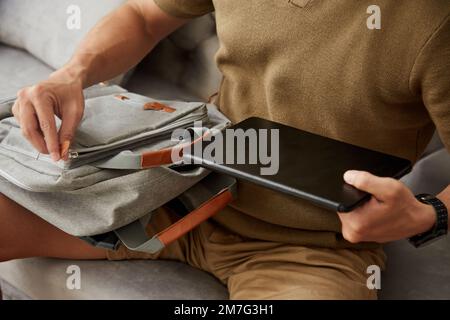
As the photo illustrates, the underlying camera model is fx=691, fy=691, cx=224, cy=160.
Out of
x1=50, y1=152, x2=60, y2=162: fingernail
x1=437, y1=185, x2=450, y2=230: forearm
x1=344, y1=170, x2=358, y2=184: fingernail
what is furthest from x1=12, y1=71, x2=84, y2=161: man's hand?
x1=437, y1=185, x2=450, y2=230: forearm

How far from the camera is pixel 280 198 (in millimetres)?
1005

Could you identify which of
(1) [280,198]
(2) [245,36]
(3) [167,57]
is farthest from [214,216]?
(3) [167,57]

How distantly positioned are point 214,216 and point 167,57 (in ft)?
2.06

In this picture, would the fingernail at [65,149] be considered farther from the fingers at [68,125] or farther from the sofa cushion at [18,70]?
the sofa cushion at [18,70]

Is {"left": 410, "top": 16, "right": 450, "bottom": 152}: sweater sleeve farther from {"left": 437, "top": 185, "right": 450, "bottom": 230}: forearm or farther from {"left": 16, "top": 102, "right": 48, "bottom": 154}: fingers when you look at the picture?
{"left": 16, "top": 102, "right": 48, "bottom": 154}: fingers

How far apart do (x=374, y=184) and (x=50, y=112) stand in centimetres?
47

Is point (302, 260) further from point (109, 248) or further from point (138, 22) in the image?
point (138, 22)

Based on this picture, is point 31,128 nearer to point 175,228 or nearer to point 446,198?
point 175,228

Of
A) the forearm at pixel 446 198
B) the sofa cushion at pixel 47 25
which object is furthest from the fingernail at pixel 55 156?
the sofa cushion at pixel 47 25

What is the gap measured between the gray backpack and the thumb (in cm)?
28

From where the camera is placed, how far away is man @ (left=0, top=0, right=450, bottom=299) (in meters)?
0.88

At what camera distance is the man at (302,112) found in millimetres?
879

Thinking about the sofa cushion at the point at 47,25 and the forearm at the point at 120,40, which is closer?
the forearm at the point at 120,40

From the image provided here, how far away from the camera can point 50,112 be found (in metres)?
0.97
